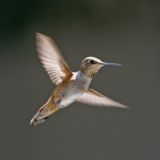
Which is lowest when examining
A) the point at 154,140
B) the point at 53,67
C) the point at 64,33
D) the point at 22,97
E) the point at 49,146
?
the point at 154,140

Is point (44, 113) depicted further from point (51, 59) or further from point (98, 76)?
point (98, 76)

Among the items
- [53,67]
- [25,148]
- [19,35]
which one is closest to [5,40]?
[19,35]

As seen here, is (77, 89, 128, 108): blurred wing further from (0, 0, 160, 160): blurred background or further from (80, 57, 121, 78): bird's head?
(0, 0, 160, 160): blurred background

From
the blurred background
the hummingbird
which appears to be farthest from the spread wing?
the blurred background

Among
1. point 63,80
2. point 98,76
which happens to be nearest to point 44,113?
point 63,80

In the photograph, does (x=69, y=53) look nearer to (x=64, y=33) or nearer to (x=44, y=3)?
(x=64, y=33)

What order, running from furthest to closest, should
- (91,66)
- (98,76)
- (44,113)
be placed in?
(98,76), (44,113), (91,66)

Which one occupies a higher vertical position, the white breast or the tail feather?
the white breast

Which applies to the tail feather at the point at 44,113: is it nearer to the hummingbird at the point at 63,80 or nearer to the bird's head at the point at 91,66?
the hummingbird at the point at 63,80
